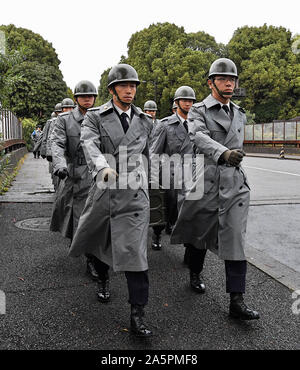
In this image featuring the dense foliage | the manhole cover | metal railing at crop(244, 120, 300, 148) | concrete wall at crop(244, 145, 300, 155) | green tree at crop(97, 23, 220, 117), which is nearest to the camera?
the manhole cover

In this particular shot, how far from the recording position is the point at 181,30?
5041 centimetres

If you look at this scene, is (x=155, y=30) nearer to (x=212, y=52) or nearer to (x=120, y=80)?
(x=212, y=52)

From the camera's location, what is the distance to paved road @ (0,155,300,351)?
3211 mm

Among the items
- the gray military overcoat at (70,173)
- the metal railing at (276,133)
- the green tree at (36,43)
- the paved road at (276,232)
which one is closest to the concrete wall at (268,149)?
the metal railing at (276,133)

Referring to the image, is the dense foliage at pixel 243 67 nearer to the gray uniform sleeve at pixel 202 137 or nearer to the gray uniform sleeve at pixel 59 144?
the gray uniform sleeve at pixel 59 144

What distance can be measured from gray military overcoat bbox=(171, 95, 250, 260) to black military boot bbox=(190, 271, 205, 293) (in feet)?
1.28

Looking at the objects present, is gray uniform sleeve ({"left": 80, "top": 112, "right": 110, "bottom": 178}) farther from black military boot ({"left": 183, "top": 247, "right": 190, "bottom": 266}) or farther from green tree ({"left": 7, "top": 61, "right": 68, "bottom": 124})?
green tree ({"left": 7, "top": 61, "right": 68, "bottom": 124})

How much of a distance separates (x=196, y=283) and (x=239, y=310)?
0.75m

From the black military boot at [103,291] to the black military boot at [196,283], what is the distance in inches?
32.3

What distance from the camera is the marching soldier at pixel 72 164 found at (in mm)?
4793

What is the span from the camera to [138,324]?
129 inches
